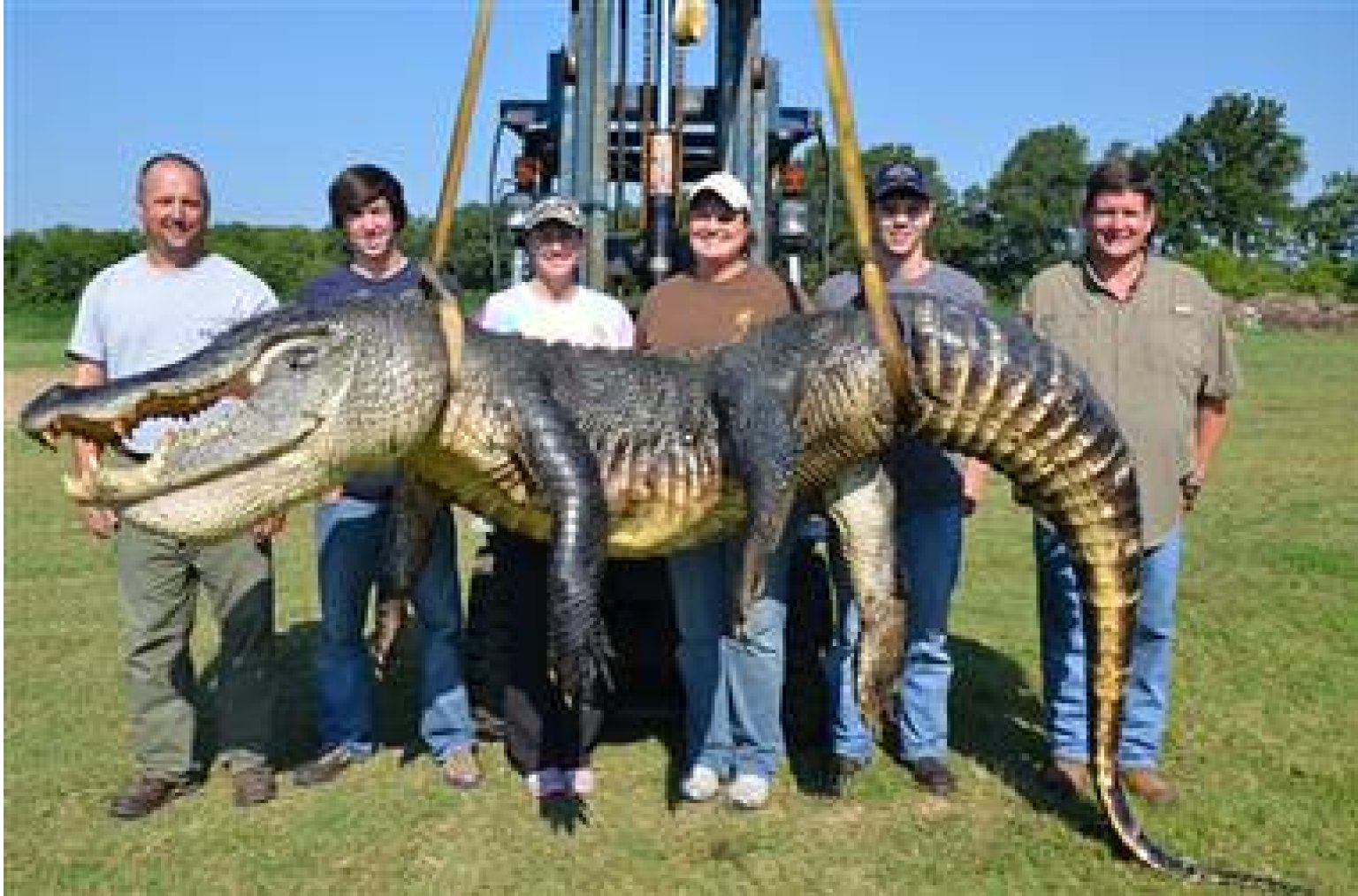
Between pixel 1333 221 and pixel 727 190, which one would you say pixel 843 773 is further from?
pixel 1333 221

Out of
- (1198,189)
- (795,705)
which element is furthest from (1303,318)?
(795,705)

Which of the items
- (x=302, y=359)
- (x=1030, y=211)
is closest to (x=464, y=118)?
(x=302, y=359)

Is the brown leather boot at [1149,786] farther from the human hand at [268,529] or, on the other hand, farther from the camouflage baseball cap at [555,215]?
the human hand at [268,529]

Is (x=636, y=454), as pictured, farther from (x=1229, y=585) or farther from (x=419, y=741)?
(x=1229, y=585)

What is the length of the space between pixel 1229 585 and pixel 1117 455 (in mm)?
5052

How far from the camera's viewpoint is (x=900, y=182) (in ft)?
14.5

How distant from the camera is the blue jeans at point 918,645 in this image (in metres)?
4.67

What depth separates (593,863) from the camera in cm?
438

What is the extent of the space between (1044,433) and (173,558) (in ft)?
9.26

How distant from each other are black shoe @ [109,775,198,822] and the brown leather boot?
330 cm

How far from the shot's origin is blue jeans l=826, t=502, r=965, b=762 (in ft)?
15.3

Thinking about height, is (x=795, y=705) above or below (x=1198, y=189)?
below

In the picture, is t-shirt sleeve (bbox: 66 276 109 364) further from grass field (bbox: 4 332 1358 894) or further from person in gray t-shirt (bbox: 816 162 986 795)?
person in gray t-shirt (bbox: 816 162 986 795)

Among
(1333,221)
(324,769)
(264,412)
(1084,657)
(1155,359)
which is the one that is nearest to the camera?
(264,412)
